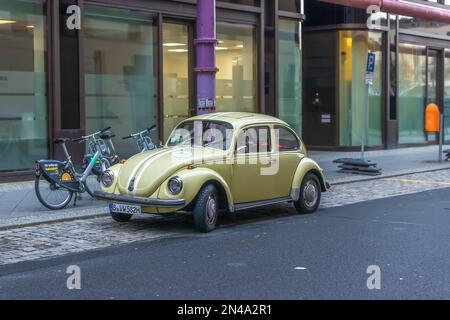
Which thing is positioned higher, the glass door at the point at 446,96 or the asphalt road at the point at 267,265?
the glass door at the point at 446,96

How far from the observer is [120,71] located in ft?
48.6

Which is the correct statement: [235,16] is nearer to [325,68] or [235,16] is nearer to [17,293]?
[325,68]

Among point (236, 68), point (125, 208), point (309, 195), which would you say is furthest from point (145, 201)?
point (236, 68)

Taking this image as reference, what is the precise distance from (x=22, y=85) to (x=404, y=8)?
35.7 ft

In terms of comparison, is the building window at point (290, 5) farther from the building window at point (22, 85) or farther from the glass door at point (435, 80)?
the glass door at point (435, 80)

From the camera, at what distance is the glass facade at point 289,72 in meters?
18.2

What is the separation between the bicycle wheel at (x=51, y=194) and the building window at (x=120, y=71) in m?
4.11

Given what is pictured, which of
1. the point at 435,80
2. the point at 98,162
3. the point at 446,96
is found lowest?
the point at 98,162

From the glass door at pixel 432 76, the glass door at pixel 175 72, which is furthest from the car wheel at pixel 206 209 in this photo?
the glass door at pixel 432 76

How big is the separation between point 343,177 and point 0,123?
23.9ft

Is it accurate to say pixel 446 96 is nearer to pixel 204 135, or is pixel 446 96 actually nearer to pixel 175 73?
pixel 175 73

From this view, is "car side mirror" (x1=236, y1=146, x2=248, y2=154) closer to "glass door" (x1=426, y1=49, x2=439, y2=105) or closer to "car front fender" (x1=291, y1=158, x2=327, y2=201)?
"car front fender" (x1=291, y1=158, x2=327, y2=201)

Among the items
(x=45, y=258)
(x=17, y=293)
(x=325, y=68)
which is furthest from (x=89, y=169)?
(x=325, y=68)

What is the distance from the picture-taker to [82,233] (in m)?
8.52
